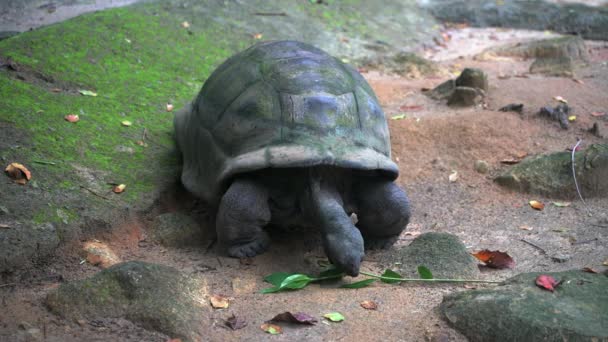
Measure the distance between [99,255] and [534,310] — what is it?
238 centimetres

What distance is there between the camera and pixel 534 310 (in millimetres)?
2922

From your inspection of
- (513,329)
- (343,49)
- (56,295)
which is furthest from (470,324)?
(343,49)

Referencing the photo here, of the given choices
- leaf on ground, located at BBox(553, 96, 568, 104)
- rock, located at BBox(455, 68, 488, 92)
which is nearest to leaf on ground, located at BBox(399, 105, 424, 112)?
rock, located at BBox(455, 68, 488, 92)

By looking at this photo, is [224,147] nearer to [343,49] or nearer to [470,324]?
[470,324]

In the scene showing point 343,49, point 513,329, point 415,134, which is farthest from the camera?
point 343,49

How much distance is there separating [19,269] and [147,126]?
6.86 feet

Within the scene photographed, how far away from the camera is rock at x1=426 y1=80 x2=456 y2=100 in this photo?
267 inches

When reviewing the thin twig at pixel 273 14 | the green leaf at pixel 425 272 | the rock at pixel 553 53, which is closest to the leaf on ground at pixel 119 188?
the green leaf at pixel 425 272

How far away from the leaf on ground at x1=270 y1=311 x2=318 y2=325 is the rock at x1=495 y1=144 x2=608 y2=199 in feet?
8.65

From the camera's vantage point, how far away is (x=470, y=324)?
2986mm

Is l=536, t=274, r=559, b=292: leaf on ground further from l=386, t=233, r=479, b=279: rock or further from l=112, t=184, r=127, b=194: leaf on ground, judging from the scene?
l=112, t=184, r=127, b=194: leaf on ground

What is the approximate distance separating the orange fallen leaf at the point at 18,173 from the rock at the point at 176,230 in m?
0.84

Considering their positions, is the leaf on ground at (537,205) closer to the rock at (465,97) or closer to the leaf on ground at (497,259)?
the leaf on ground at (497,259)

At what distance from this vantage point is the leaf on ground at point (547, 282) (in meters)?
3.10
